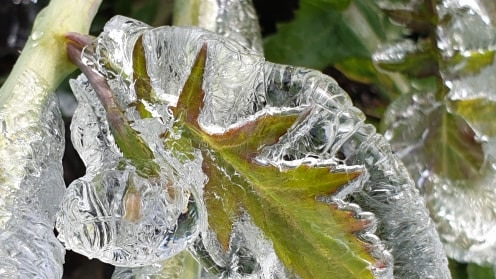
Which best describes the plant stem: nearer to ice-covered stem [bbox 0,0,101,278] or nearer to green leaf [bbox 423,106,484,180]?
ice-covered stem [bbox 0,0,101,278]

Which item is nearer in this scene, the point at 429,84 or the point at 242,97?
the point at 242,97

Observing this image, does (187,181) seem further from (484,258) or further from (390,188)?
(484,258)

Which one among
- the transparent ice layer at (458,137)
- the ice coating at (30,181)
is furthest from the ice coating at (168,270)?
the transparent ice layer at (458,137)

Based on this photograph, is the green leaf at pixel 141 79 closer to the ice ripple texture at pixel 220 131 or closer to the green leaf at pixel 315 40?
the ice ripple texture at pixel 220 131

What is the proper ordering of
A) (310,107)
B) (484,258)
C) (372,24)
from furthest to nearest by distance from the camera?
(372,24)
(484,258)
(310,107)

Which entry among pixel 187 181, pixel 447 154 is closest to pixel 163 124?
pixel 187 181

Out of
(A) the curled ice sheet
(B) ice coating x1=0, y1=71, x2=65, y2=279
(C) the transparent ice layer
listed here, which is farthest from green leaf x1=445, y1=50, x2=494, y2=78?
(B) ice coating x1=0, y1=71, x2=65, y2=279

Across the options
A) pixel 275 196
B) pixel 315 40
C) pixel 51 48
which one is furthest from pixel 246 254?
pixel 315 40

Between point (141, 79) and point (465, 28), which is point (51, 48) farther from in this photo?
point (465, 28)
